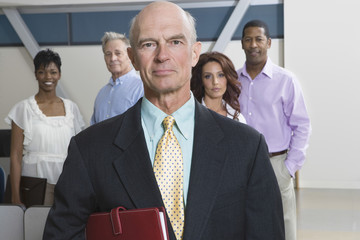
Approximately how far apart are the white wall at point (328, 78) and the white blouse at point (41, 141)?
5.09 metres

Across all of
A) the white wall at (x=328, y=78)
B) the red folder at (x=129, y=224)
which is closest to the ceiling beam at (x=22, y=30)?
the white wall at (x=328, y=78)

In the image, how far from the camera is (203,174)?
58.2 inches

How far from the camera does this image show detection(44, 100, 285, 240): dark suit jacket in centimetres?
146

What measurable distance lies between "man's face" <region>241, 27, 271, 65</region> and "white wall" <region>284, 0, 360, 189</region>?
4.13 meters

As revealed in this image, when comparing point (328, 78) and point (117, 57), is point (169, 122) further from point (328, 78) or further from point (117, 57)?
point (328, 78)

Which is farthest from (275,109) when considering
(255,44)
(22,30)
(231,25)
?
(22,30)

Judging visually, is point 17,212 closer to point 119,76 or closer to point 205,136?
point 205,136

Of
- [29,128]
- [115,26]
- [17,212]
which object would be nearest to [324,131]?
[115,26]

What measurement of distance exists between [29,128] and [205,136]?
8.14 feet

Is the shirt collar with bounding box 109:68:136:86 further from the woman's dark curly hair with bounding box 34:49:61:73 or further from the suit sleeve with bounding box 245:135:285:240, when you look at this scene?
the suit sleeve with bounding box 245:135:285:240

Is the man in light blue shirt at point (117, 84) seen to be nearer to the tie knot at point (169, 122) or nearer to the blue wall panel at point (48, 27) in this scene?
the tie knot at point (169, 122)

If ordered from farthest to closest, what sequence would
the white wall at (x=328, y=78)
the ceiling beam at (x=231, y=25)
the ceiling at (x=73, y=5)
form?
the ceiling at (x=73, y=5) < the ceiling beam at (x=231, y=25) < the white wall at (x=328, y=78)

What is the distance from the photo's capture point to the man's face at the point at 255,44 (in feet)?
13.3

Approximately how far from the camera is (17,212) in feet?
7.82
